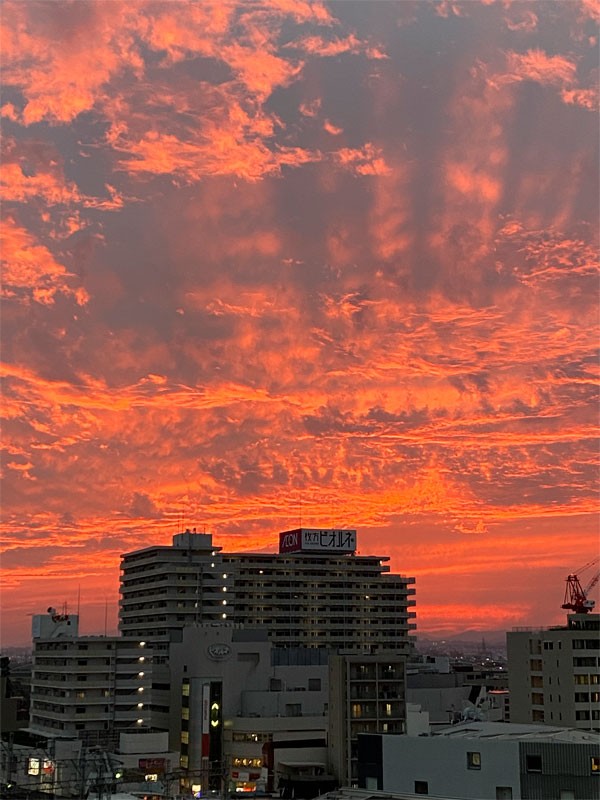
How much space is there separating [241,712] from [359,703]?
21640 mm

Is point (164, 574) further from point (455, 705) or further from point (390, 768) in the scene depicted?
point (390, 768)

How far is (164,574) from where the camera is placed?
184375mm

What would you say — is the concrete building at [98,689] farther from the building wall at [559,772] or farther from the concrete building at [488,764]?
the building wall at [559,772]

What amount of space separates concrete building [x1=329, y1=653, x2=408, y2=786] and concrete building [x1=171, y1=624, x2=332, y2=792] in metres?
4.05

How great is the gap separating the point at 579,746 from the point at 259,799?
5331cm

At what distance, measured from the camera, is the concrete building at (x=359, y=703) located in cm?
12019

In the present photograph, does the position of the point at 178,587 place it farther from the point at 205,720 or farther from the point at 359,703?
the point at 359,703

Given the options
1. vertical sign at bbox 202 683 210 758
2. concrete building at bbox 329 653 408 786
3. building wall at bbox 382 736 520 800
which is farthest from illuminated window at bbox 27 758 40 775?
building wall at bbox 382 736 520 800

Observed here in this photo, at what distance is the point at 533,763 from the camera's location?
255 ft

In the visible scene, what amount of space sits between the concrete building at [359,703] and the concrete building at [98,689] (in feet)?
89.9

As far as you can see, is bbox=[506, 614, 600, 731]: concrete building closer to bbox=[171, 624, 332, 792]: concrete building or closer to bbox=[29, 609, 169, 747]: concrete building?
bbox=[171, 624, 332, 792]: concrete building

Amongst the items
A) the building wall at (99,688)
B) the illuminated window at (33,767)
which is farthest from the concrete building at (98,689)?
the illuminated window at (33,767)

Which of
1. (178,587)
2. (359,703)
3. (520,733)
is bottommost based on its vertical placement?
(520,733)

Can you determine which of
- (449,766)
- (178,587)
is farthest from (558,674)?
(178,587)
